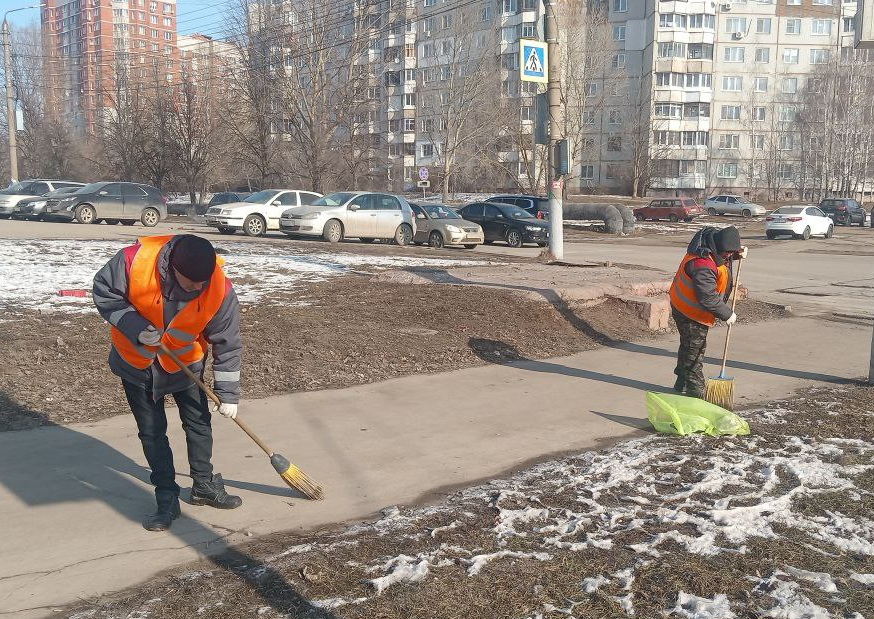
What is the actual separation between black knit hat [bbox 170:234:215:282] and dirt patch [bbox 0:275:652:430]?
9.32 ft

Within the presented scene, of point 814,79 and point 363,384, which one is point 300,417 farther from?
point 814,79

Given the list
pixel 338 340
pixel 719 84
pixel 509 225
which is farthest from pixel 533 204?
pixel 719 84

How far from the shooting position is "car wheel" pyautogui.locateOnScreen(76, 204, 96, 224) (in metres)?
26.6

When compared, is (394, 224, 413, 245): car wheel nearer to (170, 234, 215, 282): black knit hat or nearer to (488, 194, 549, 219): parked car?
(488, 194, 549, 219): parked car

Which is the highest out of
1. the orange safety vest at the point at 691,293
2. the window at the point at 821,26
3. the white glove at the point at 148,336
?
the window at the point at 821,26

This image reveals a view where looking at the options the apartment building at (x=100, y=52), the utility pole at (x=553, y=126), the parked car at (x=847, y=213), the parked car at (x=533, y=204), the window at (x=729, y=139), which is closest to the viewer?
the utility pole at (x=553, y=126)

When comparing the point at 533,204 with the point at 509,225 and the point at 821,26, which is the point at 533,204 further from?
the point at 821,26

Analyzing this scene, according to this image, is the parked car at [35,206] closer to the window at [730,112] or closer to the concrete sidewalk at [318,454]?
the concrete sidewalk at [318,454]

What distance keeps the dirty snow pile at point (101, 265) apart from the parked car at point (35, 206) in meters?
12.3

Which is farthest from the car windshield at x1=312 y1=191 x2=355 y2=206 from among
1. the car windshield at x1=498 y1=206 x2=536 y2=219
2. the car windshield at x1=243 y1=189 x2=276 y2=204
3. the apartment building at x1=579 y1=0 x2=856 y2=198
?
the apartment building at x1=579 y1=0 x2=856 y2=198

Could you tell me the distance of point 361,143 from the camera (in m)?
47.1

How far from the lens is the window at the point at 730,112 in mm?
74875

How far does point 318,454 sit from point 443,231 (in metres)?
18.2

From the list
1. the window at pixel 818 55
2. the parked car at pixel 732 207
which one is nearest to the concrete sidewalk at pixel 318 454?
the parked car at pixel 732 207
